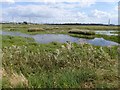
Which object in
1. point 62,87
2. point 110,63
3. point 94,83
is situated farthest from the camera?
point 110,63

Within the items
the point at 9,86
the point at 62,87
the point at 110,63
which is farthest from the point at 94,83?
the point at 9,86

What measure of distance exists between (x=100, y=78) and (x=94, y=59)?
48.2 inches

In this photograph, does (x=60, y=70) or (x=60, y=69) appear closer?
(x=60, y=70)

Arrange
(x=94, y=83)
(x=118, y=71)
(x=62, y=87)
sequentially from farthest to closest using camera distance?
(x=118, y=71), (x=94, y=83), (x=62, y=87)

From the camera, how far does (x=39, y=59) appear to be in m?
9.41

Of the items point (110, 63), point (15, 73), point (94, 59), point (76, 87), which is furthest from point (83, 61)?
point (15, 73)

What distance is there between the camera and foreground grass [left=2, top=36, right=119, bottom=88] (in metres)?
7.71

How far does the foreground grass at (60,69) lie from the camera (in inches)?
303

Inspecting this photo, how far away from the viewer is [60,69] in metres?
8.83

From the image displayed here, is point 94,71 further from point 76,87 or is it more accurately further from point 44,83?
point 44,83

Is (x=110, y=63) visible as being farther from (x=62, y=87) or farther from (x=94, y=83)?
(x=62, y=87)

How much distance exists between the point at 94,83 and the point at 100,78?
402 millimetres

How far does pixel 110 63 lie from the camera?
9.70 meters

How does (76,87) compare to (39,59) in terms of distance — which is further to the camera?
(39,59)
